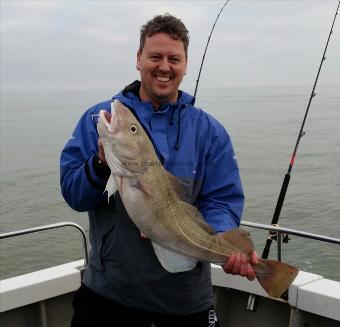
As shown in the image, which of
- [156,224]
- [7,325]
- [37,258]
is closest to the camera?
[156,224]

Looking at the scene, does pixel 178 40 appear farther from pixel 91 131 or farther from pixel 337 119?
pixel 337 119

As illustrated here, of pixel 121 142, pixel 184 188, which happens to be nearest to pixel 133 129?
pixel 121 142

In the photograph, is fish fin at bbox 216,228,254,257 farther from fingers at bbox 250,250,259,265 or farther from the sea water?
the sea water

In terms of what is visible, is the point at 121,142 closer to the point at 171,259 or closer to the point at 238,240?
the point at 171,259

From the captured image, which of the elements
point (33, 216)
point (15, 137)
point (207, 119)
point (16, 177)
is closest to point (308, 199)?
point (33, 216)

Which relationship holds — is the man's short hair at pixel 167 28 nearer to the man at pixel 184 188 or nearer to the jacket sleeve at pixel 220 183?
the man at pixel 184 188

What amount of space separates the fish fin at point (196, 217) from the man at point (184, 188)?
0.41ft

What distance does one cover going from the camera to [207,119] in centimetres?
288

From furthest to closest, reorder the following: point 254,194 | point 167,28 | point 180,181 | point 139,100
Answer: point 254,194
point 139,100
point 167,28
point 180,181

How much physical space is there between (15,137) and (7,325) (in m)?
32.7

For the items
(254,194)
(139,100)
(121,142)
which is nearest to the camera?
(121,142)

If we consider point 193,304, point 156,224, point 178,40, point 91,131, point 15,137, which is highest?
point 178,40

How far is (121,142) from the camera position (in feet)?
7.86

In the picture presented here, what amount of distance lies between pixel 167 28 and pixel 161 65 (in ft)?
0.73
